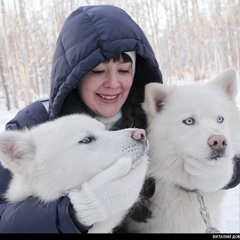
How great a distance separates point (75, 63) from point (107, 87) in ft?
0.99

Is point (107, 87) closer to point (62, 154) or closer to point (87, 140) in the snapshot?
point (87, 140)

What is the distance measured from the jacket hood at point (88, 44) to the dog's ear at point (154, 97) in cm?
25

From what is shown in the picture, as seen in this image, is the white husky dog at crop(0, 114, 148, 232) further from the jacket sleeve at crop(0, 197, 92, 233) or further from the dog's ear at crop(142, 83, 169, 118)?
the dog's ear at crop(142, 83, 169, 118)

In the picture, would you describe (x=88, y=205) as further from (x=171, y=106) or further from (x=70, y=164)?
(x=171, y=106)

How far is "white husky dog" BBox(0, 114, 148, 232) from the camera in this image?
1.53 metres

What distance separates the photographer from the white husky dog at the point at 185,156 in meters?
1.86

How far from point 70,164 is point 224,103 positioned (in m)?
1.20

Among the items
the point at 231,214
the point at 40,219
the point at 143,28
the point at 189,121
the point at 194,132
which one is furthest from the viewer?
the point at 143,28

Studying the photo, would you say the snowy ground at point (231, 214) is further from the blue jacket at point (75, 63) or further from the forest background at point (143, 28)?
the forest background at point (143, 28)

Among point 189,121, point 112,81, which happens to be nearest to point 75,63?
point 112,81

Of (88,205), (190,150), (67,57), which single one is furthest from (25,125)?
(190,150)

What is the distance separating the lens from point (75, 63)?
1950 millimetres

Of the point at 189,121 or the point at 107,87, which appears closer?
→ the point at 189,121

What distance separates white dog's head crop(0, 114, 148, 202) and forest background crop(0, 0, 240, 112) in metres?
16.1
